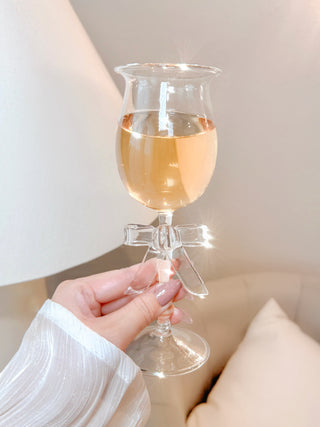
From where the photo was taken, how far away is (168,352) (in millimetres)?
793

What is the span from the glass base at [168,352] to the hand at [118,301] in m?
0.04

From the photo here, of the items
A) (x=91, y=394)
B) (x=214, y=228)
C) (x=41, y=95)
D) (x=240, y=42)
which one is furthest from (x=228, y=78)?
(x=91, y=394)

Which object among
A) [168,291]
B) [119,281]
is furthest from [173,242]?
[119,281]

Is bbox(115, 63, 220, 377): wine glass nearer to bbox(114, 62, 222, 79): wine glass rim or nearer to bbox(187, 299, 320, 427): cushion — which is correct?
bbox(114, 62, 222, 79): wine glass rim

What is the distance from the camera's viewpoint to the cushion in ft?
2.99

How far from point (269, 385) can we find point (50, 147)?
0.65 m

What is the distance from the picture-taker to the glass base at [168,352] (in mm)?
755

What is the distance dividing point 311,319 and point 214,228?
14.0 inches

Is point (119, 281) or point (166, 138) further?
point (119, 281)

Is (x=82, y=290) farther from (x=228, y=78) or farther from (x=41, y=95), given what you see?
(x=228, y=78)

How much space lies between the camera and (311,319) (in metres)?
1.19

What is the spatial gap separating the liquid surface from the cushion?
0.51 metres

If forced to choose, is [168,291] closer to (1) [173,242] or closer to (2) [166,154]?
(1) [173,242]

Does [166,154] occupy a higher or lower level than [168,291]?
higher
